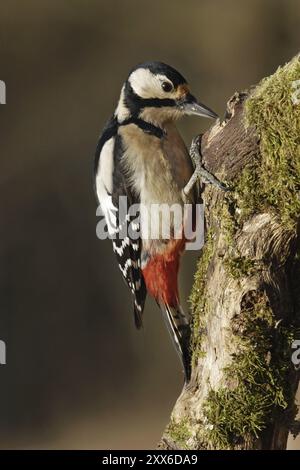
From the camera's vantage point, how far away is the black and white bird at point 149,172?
8.69ft

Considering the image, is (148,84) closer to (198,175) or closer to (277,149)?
(198,175)

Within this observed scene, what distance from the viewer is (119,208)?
9.05 ft

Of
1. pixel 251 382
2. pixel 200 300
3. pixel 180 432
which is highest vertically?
pixel 200 300

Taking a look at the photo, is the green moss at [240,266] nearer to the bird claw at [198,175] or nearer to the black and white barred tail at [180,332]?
the bird claw at [198,175]

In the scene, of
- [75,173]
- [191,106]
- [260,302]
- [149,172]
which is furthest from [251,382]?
[75,173]

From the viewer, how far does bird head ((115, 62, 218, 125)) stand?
270 cm

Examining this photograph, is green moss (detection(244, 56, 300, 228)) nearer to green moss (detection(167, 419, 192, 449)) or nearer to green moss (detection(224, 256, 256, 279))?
green moss (detection(224, 256, 256, 279))

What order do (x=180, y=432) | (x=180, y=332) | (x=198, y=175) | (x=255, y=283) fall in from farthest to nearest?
(x=180, y=332)
(x=198, y=175)
(x=180, y=432)
(x=255, y=283)

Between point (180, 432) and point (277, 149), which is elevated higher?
point (277, 149)

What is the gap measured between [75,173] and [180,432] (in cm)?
356

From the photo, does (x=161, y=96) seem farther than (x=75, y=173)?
No

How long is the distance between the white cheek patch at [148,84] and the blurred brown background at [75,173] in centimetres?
280

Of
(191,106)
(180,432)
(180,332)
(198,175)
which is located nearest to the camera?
(180,432)

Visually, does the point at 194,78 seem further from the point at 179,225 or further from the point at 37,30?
the point at 179,225
